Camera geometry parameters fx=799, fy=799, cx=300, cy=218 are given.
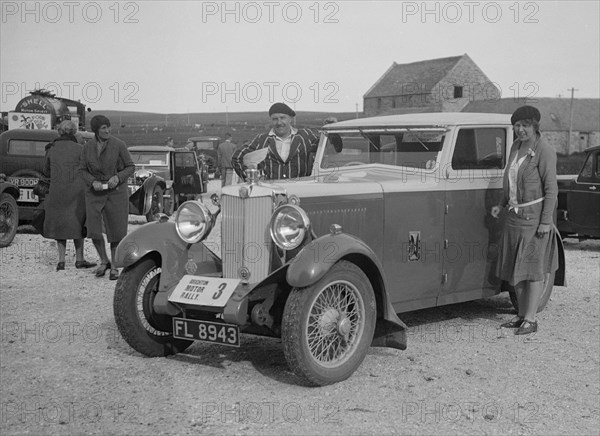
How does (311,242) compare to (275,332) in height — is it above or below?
above

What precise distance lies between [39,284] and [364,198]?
4.45 meters

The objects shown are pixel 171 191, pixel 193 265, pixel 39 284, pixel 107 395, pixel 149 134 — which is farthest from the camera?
pixel 149 134

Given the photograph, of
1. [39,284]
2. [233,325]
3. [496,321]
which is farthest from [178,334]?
[39,284]

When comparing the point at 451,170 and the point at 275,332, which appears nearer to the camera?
the point at 275,332

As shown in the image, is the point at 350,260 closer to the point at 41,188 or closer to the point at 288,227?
the point at 288,227

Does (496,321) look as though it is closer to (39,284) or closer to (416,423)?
(416,423)

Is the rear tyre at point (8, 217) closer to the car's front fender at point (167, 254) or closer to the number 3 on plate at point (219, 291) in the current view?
the car's front fender at point (167, 254)

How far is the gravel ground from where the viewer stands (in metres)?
4.48

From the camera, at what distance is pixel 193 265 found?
5793 mm

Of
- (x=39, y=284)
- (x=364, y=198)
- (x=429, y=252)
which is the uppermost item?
(x=364, y=198)

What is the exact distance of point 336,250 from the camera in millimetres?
5121

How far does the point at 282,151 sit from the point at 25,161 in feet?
25.5

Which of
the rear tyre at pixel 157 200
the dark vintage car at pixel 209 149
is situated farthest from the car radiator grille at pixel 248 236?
the dark vintage car at pixel 209 149

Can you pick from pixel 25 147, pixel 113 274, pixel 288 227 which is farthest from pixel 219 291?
pixel 25 147
